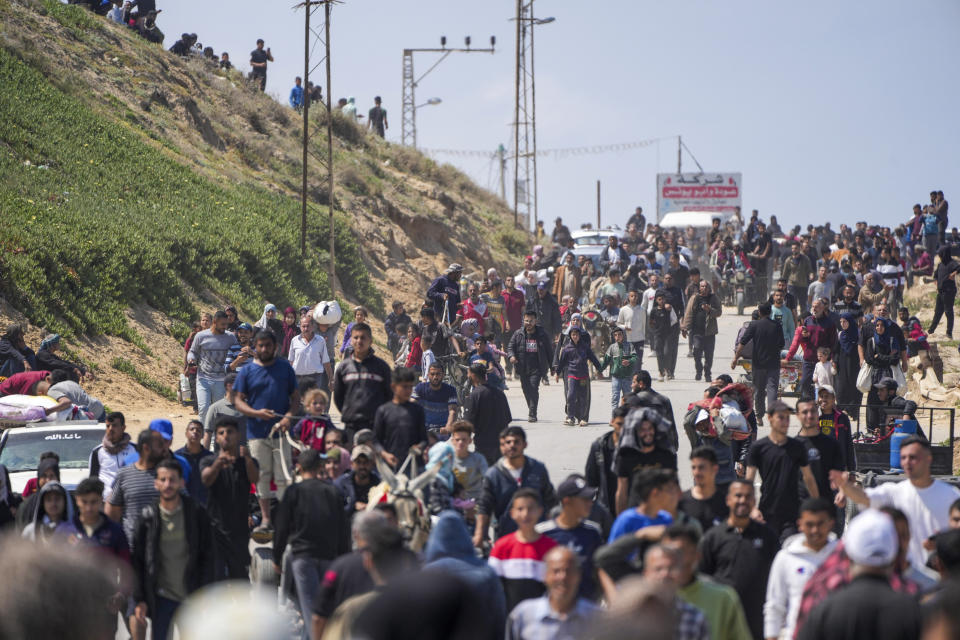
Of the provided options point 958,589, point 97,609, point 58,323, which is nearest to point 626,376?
point 58,323

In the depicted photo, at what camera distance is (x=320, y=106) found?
45.2 metres

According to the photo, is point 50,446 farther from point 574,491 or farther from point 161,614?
Result: point 574,491

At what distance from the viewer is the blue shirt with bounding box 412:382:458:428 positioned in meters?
12.6

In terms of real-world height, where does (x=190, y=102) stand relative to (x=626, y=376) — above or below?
above

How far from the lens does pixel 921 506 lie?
8000 mm

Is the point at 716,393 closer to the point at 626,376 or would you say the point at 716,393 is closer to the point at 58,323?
the point at 626,376

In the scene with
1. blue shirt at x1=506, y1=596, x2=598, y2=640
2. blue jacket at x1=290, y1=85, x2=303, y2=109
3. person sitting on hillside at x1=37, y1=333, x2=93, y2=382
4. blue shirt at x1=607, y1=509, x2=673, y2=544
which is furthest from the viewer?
blue jacket at x1=290, y1=85, x2=303, y2=109

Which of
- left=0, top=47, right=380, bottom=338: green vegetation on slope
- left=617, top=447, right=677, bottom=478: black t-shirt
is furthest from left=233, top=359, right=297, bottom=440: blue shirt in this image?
left=0, top=47, right=380, bottom=338: green vegetation on slope

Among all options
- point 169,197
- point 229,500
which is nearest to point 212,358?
point 229,500

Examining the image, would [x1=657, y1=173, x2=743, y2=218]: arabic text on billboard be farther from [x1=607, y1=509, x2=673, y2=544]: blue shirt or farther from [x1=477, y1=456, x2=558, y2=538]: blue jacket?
[x1=607, y1=509, x2=673, y2=544]: blue shirt

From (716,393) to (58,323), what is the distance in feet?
44.4

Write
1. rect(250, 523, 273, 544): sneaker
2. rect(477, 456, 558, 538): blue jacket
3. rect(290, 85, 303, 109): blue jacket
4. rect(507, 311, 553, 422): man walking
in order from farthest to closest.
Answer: rect(290, 85, 303, 109): blue jacket < rect(507, 311, 553, 422): man walking < rect(250, 523, 273, 544): sneaker < rect(477, 456, 558, 538): blue jacket

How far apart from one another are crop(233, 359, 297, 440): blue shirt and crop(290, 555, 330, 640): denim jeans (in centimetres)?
251

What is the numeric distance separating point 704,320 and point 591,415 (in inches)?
135
